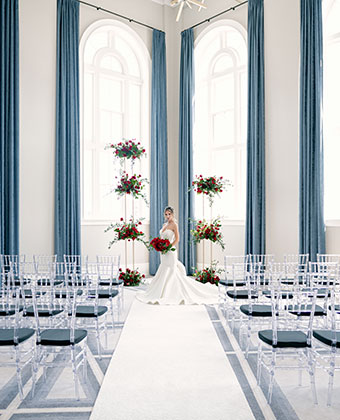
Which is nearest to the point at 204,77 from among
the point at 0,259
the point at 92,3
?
the point at 92,3

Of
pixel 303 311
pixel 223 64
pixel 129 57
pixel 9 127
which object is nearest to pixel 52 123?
pixel 9 127

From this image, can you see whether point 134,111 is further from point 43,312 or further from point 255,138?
point 43,312

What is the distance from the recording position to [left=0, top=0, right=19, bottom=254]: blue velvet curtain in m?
8.05

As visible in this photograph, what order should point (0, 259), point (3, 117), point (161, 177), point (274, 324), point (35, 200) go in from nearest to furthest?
point (274, 324)
point (0, 259)
point (3, 117)
point (35, 200)
point (161, 177)

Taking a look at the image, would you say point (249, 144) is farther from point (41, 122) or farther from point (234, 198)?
point (41, 122)

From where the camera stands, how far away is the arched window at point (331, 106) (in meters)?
8.02

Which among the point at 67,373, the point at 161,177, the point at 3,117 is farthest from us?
the point at 161,177

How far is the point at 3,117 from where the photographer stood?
8.04 m

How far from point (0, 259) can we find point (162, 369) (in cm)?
399

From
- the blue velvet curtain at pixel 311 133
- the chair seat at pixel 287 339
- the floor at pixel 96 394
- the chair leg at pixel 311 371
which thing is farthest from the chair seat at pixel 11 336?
the blue velvet curtain at pixel 311 133

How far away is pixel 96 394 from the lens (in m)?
3.35

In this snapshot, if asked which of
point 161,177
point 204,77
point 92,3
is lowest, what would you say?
point 161,177

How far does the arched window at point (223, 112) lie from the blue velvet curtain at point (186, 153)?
0.26 m

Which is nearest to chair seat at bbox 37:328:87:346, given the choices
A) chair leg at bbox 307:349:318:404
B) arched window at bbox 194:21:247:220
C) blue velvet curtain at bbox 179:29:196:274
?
chair leg at bbox 307:349:318:404
